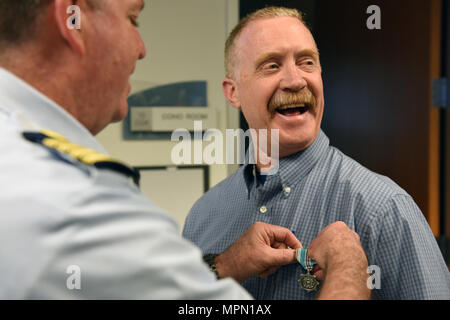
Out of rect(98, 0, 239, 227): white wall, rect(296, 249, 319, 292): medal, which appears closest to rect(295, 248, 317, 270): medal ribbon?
rect(296, 249, 319, 292): medal

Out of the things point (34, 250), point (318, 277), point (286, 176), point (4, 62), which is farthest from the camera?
point (286, 176)

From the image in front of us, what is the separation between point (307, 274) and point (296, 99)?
418 millimetres

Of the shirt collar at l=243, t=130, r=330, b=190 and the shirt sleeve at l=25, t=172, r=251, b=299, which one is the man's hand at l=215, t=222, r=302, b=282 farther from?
the shirt sleeve at l=25, t=172, r=251, b=299

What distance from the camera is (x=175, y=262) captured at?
442 mm

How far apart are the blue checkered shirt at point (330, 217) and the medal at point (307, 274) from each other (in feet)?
0.05

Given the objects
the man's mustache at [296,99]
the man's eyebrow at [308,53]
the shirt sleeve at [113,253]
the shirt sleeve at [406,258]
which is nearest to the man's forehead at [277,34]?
the man's eyebrow at [308,53]

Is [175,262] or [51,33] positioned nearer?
[175,262]

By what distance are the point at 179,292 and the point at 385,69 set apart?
1385 millimetres

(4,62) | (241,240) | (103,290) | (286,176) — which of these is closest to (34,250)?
(103,290)

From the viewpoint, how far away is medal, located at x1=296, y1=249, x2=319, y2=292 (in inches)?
31.1

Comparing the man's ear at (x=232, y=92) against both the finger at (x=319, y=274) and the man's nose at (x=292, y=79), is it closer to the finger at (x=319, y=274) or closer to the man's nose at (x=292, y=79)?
the man's nose at (x=292, y=79)

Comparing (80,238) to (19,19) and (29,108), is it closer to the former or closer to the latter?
(29,108)

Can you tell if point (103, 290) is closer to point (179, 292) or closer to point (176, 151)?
point (179, 292)

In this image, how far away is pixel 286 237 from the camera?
2.70 ft
